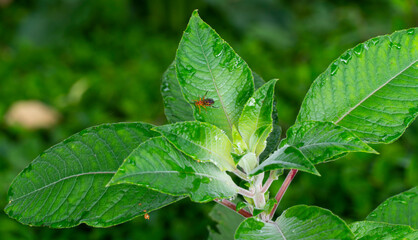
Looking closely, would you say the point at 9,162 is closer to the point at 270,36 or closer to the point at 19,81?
the point at 19,81

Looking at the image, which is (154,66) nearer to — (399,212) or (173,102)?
(173,102)

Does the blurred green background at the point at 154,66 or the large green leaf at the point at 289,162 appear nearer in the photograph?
the large green leaf at the point at 289,162

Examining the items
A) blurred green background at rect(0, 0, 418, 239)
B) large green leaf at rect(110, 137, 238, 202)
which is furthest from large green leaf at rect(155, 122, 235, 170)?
blurred green background at rect(0, 0, 418, 239)

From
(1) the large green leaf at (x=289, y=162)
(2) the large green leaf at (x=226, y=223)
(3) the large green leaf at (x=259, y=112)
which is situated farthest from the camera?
(2) the large green leaf at (x=226, y=223)

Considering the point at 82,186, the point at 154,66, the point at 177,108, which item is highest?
the point at 154,66

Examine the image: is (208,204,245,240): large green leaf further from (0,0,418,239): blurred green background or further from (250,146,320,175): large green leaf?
(0,0,418,239): blurred green background

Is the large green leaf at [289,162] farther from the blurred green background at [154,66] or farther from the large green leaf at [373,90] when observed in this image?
the blurred green background at [154,66]

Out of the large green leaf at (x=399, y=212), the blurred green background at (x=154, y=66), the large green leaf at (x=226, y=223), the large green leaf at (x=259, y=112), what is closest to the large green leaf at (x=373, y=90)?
the large green leaf at (x=259, y=112)

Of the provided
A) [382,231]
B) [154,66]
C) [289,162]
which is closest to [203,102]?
[289,162]
